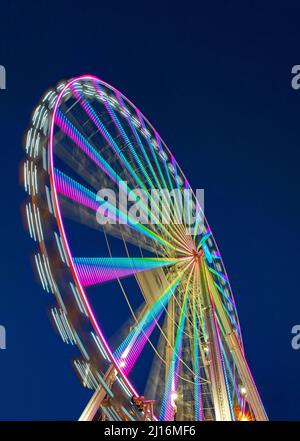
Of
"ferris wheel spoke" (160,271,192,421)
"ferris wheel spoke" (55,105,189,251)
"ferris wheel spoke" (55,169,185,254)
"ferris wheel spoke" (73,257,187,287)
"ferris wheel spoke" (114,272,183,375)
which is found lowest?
"ferris wheel spoke" (160,271,192,421)

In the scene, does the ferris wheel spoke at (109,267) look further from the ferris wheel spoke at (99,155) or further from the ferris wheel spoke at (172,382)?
the ferris wheel spoke at (172,382)

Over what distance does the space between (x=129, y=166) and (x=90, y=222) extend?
10.2 feet

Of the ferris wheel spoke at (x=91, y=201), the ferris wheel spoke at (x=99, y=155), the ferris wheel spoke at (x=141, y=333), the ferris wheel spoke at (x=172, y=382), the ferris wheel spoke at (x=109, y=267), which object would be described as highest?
the ferris wheel spoke at (x=99, y=155)

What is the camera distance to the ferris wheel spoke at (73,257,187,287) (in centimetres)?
907

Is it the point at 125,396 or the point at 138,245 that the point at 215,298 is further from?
the point at 125,396

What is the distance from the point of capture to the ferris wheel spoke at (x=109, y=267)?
907cm

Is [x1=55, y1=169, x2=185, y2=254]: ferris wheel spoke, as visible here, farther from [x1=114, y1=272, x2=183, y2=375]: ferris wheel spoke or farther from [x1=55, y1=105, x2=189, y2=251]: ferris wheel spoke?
[x1=114, y1=272, x2=183, y2=375]: ferris wheel spoke

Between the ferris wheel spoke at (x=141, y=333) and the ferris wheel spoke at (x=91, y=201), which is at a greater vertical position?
the ferris wheel spoke at (x=91, y=201)

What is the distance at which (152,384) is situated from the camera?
11.8m

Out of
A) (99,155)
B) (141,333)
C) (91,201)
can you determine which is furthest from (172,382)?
(99,155)

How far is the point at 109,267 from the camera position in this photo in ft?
34.0

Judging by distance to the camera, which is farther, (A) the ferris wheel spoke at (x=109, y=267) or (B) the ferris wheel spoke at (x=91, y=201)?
(B) the ferris wheel spoke at (x=91, y=201)

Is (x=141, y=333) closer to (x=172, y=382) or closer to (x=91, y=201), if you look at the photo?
(x=172, y=382)
